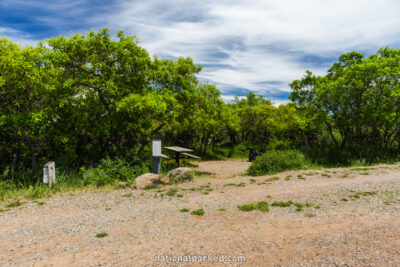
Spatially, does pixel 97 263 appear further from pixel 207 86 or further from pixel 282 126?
pixel 282 126

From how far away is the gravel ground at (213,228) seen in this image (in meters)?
4.36

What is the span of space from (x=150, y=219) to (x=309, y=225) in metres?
4.15

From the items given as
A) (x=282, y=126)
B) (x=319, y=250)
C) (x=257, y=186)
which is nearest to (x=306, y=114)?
(x=282, y=126)

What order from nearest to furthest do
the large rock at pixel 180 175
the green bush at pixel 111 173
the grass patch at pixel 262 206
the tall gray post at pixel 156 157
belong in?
the grass patch at pixel 262 206 < the green bush at pixel 111 173 < the large rock at pixel 180 175 < the tall gray post at pixel 156 157

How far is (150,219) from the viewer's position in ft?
21.1

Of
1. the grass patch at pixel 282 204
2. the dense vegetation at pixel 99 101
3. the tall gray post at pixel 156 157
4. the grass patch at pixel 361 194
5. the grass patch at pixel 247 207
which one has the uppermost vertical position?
the dense vegetation at pixel 99 101

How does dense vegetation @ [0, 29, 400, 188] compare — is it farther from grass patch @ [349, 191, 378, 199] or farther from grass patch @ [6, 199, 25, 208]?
grass patch @ [349, 191, 378, 199]

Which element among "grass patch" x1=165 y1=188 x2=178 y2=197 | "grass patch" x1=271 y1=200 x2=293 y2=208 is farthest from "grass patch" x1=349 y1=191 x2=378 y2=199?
"grass patch" x1=165 y1=188 x2=178 y2=197

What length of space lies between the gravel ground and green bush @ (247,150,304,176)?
142 inches

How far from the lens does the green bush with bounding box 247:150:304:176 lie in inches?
500

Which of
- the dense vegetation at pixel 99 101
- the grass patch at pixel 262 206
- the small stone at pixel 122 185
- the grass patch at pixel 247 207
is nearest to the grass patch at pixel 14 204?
the dense vegetation at pixel 99 101

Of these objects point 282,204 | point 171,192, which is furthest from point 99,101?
point 282,204

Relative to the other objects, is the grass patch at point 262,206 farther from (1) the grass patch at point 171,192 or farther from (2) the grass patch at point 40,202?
(2) the grass patch at point 40,202

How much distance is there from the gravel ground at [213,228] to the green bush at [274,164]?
3.61 meters
